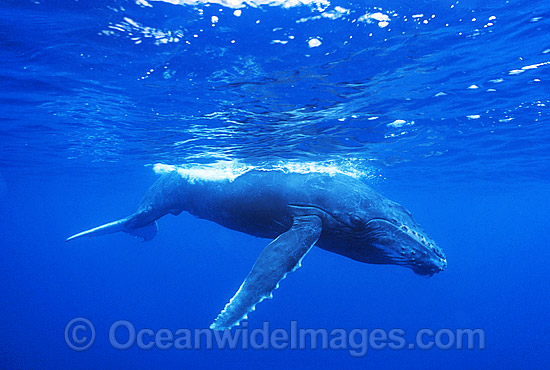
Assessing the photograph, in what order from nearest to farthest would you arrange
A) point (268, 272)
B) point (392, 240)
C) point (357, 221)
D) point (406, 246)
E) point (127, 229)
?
point (268, 272), point (406, 246), point (392, 240), point (357, 221), point (127, 229)

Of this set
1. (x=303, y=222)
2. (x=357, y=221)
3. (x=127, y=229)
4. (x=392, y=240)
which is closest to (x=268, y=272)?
(x=303, y=222)

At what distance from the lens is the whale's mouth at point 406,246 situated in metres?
5.88

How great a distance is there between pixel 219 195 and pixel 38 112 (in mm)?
9467

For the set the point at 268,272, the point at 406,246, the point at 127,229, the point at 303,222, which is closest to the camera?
the point at 268,272

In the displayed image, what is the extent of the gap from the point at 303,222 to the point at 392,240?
1713 mm

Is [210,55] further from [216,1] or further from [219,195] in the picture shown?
[219,195]

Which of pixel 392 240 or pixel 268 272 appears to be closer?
pixel 268 272

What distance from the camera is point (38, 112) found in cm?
1280

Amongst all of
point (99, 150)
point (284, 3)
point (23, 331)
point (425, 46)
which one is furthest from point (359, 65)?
point (23, 331)

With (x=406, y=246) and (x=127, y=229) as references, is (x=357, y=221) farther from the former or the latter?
(x=127, y=229)

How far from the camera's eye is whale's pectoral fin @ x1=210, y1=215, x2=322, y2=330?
4703mm

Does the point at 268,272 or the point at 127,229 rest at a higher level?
the point at 127,229

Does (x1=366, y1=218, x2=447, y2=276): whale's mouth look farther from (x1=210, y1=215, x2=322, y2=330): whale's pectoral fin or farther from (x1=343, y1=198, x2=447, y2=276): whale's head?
(x1=210, y1=215, x2=322, y2=330): whale's pectoral fin

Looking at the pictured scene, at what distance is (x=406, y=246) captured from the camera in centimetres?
592
